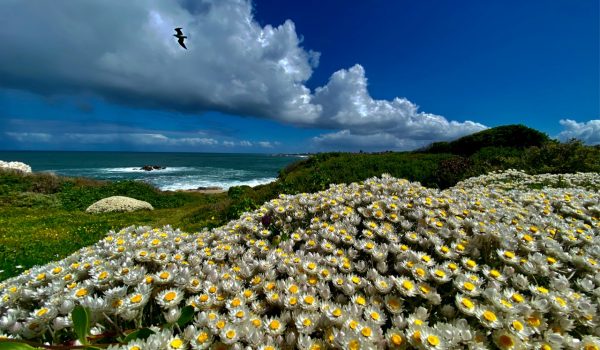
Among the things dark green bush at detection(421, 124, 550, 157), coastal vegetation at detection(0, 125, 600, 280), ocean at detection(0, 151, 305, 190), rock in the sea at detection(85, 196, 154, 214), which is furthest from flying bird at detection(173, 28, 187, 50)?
ocean at detection(0, 151, 305, 190)

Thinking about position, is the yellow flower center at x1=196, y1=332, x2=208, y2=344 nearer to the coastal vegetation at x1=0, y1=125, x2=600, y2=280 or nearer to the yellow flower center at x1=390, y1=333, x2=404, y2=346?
the yellow flower center at x1=390, y1=333, x2=404, y2=346

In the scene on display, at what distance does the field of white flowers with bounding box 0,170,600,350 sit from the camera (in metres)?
1.44

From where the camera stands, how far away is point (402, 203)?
9.82ft

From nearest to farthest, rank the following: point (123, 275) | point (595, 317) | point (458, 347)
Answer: point (458, 347)
point (595, 317)
point (123, 275)

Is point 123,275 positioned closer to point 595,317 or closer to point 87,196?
point 595,317

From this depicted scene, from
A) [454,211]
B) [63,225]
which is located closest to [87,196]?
[63,225]

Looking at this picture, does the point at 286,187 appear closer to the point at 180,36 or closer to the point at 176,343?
the point at 180,36

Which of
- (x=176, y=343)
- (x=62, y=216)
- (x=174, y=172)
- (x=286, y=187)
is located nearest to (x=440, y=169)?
(x=286, y=187)

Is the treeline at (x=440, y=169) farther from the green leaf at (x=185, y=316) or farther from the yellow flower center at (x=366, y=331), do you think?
the yellow flower center at (x=366, y=331)

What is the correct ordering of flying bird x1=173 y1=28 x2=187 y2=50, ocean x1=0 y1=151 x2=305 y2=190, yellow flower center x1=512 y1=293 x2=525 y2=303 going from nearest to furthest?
yellow flower center x1=512 y1=293 x2=525 y2=303 < flying bird x1=173 y1=28 x2=187 y2=50 < ocean x1=0 y1=151 x2=305 y2=190

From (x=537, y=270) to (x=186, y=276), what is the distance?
2435 millimetres

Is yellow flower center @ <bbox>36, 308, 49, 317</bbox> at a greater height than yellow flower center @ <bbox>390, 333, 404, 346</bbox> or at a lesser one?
greater

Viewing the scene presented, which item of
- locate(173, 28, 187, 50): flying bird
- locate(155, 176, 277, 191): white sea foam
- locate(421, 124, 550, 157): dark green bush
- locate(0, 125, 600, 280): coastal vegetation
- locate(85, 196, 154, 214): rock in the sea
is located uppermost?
locate(173, 28, 187, 50): flying bird

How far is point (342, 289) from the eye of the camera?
186 cm
